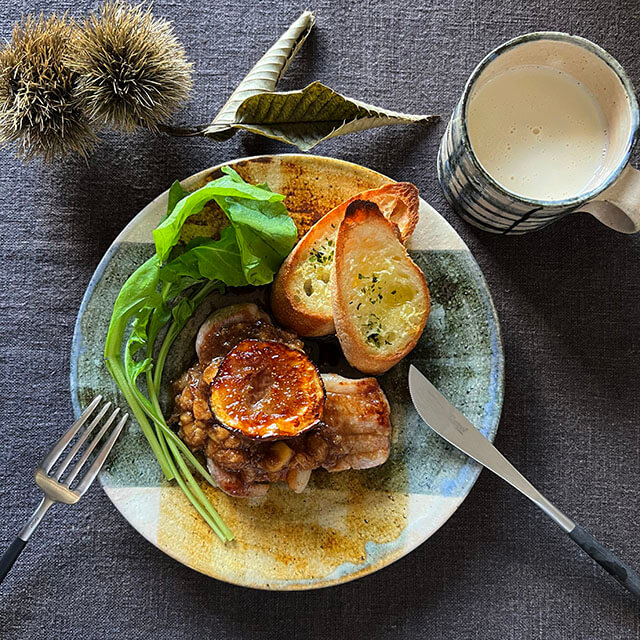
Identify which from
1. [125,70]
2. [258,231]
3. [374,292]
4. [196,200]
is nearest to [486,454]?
[374,292]

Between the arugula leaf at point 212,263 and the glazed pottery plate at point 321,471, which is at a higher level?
the arugula leaf at point 212,263

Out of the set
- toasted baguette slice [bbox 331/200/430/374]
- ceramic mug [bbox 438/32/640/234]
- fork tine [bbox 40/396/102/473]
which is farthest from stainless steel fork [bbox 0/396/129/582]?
ceramic mug [bbox 438/32/640/234]

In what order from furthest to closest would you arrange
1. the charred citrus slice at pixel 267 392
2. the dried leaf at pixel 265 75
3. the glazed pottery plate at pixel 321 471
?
the dried leaf at pixel 265 75 → the glazed pottery plate at pixel 321 471 → the charred citrus slice at pixel 267 392

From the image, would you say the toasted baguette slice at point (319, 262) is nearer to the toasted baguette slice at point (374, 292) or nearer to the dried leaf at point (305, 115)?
the toasted baguette slice at point (374, 292)

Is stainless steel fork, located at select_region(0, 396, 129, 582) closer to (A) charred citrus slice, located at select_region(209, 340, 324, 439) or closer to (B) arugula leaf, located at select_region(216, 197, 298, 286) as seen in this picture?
(A) charred citrus slice, located at select_region(209, 340, 324, 439)

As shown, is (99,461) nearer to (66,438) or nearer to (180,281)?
(66,438)

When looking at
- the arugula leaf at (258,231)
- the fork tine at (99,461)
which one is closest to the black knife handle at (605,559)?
the arugula leaf at (258,231)
